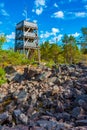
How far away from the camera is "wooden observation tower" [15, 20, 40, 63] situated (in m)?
45.3

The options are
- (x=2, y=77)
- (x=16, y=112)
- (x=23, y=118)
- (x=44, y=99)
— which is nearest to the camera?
(x=23, y=118)

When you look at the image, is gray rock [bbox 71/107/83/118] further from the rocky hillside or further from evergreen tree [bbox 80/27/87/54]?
evergreen tree [bbox 80/27/87/54]

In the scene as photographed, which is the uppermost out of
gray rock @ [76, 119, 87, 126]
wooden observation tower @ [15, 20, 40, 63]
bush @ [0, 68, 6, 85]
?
wooden observation tower @ [15, 20, 40, 63]

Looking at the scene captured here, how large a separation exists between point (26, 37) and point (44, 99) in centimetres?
2937

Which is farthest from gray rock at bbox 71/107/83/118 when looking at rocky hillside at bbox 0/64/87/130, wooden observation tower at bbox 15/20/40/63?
wooden observation tower at bbox 15/20/40/63

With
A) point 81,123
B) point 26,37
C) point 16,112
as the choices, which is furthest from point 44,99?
point 26,37

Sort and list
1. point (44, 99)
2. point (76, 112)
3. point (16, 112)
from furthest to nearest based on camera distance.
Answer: point (44, 99)
point (16, 112)
point (76, 112)

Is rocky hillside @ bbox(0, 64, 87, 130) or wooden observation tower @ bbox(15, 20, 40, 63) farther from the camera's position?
wooden observation tower @ bbox(15, 20, 40, 63)

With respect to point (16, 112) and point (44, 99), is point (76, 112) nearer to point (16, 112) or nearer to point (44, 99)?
point (44, 99)

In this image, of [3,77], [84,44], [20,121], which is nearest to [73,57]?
[84,44]

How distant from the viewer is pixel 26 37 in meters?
46.1

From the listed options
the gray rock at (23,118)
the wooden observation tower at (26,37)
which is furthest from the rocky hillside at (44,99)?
the wooden observation tower at (26,37)

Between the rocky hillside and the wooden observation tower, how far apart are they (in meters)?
21.1

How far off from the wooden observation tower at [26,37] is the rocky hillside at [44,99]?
2108cm
